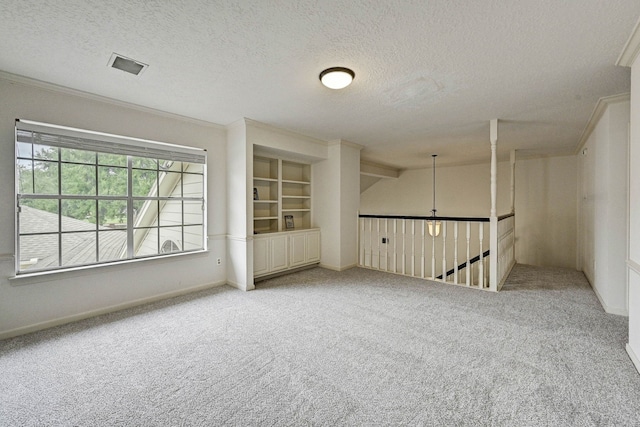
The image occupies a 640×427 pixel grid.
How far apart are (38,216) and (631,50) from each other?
210 inches

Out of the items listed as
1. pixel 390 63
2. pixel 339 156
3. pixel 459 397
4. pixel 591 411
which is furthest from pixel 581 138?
pixel 459 397

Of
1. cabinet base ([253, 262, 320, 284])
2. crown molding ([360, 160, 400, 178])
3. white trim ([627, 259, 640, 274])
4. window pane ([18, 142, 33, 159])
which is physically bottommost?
cabinet base ([253, 262, 320, 284])

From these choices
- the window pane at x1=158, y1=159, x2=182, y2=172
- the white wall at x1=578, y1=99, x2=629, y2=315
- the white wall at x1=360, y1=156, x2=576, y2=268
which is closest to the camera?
the white wall at x1=578, y1=99, x2=629, y2=315

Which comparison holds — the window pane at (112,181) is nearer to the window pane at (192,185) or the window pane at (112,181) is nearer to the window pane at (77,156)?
the window pane at (77,156)

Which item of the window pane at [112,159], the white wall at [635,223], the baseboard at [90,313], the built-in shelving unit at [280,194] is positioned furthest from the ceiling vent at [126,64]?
the white wall at [635,223]

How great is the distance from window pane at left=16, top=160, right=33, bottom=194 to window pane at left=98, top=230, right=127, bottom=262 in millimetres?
728

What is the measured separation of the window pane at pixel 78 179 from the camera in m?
2.87

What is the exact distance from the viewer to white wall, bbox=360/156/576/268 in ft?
19.8

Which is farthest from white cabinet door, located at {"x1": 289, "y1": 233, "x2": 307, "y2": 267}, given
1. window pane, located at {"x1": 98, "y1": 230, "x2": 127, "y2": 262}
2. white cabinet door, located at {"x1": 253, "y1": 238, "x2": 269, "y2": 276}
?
window pane, located at {"x1": 98, "y1": 230, "x2": 127, "y2": 262}

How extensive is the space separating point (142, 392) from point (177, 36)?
242 cm

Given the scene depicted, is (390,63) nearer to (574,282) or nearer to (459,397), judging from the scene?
(459,397)

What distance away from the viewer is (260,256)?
433 cm

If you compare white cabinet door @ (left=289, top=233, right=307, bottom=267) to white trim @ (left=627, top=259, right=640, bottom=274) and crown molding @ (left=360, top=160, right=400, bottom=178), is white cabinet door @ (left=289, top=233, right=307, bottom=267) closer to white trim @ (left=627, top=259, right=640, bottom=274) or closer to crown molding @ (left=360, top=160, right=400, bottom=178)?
crown molding @ (left=360, top=160, right=400, bottom=178)

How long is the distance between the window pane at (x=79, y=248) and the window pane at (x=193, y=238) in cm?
102
